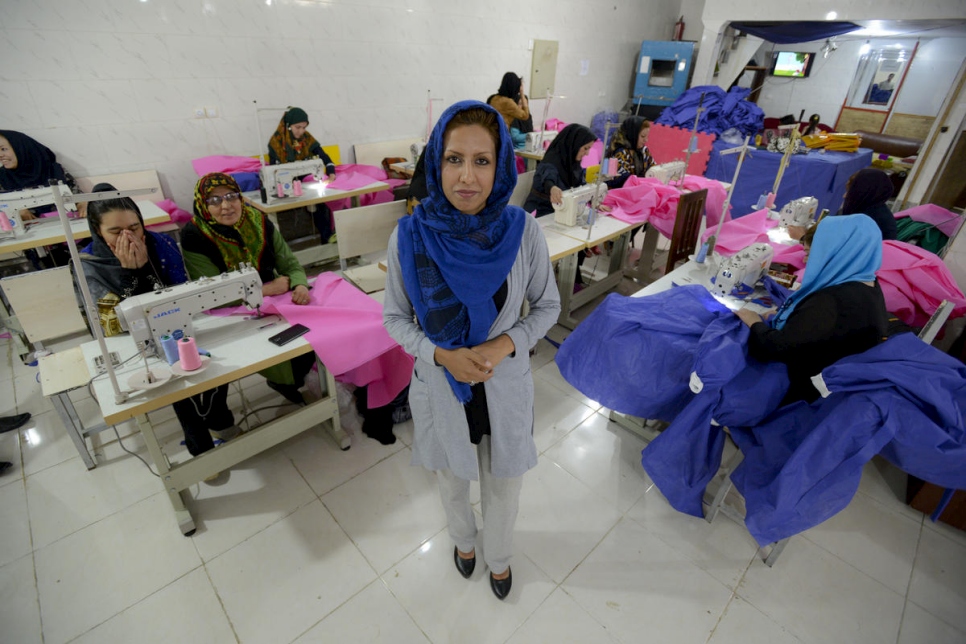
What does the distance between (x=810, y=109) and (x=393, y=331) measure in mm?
9739

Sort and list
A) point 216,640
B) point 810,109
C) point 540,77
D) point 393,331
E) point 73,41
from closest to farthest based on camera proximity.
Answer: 1. point 393,331
2. point 216,640
3. point 73,41
4. point 540,77
5. point 810,109

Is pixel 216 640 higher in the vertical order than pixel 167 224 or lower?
lower

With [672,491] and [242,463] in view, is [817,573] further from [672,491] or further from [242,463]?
[242,463]

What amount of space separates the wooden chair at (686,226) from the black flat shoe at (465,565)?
2.38 m

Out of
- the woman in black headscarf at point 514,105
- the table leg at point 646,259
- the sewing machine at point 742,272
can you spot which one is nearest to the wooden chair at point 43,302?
the sewing machine at point 742,272

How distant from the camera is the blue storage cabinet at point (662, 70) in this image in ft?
23.0

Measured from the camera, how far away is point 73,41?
139 inches

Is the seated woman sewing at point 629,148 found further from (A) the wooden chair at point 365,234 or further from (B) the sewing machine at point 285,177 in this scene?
(B) the sewing machine at point 285,177

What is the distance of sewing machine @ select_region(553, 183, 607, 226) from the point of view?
319cm

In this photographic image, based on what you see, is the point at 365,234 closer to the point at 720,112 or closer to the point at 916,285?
the point at 916,285

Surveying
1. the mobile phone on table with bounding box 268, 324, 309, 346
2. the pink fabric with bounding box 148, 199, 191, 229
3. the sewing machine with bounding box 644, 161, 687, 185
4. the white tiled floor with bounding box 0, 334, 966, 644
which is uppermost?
the sewing machine with bounding box 644, 161, 687, 185

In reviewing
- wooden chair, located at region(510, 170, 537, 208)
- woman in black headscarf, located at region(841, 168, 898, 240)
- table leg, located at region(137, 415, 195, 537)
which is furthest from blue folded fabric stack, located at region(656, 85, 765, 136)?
table leg, located at region(137, 415, 195, 537)

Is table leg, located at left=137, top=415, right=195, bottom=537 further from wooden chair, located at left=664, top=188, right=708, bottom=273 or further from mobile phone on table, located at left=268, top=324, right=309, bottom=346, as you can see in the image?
wooden chair, located at left=664, top=188, right=708, bottom=273

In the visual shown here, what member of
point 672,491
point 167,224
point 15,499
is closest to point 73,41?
point 167,224
